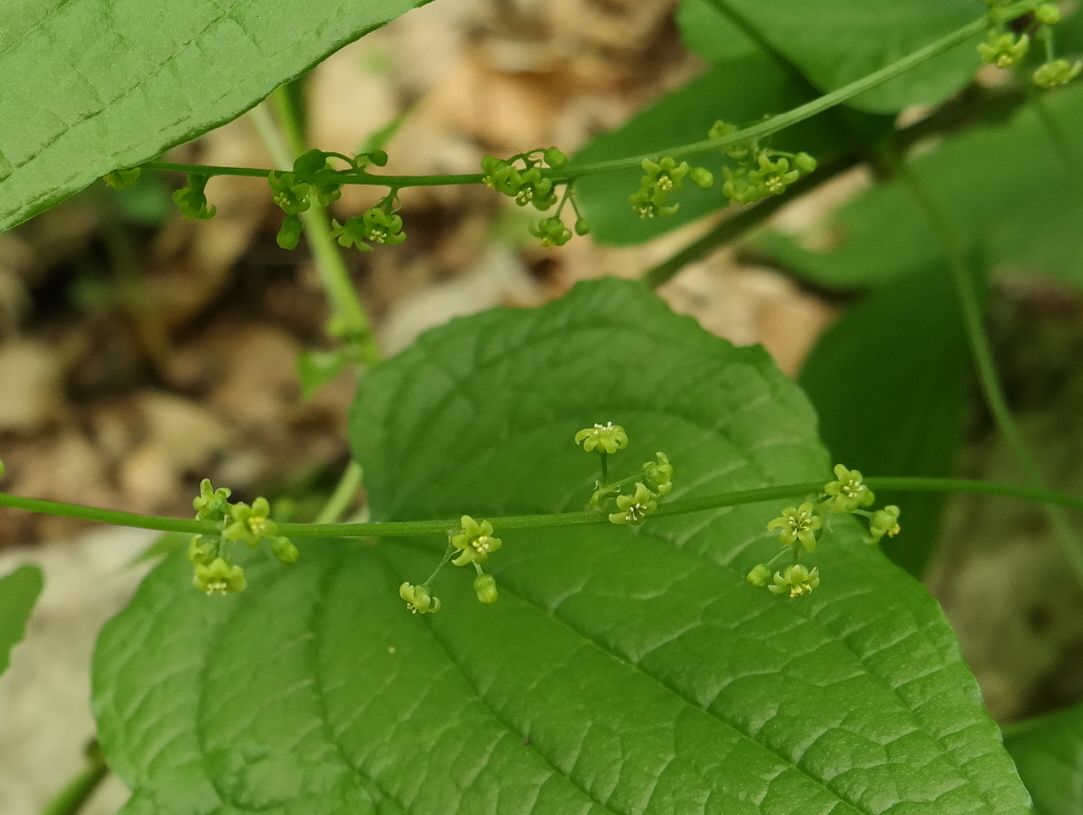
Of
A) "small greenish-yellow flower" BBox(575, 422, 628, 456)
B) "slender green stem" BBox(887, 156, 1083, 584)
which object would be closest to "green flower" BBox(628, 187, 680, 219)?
"small greenish-yellow flower" BBox(575, 422, 628, 456)

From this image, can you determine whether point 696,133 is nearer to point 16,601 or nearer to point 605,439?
point 605,439

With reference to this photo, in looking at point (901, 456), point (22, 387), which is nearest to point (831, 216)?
point (901, 456)

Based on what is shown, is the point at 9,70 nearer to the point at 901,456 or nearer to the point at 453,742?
the point at 453,742

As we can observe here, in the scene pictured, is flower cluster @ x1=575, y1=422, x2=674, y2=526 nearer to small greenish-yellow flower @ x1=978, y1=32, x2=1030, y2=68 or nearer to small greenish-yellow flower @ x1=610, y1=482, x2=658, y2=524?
small greenish-yellow flower @ x1=610, y1=482, x2=658, y2=524

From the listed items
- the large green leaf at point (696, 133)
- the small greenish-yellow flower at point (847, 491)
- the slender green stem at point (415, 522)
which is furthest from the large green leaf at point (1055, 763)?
the large green leaf at point (696, 133)

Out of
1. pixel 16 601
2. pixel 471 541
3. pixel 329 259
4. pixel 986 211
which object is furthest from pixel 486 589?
pixel 986 211

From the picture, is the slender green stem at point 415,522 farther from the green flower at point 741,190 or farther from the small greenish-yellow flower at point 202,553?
the green flower at point 741,190
